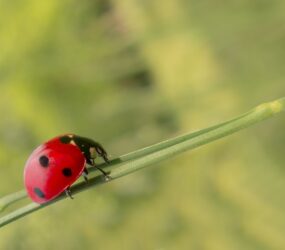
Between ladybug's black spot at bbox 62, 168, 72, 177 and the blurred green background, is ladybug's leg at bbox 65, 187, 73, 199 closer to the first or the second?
ladybug's black spot at bbox 62, 168, 72, 177

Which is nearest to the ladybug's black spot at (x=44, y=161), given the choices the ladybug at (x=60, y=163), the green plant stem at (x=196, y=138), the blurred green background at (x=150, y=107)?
the ladybug at (x=60, y=163)

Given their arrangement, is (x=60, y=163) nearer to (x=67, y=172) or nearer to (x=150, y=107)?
(x=67, y=172)

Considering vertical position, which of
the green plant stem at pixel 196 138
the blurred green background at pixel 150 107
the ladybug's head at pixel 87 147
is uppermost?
the green plant stem at pixel 196 138

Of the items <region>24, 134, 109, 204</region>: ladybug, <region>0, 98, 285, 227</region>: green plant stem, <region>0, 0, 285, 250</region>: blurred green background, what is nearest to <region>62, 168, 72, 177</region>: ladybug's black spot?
<region>24, 134, 109, 204</region>: ladybug

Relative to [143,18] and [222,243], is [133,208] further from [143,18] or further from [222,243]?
[143,18]

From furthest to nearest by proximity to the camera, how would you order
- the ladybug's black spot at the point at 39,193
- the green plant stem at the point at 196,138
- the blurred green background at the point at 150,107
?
the blurred green background at the point at 150,107 < the ladybug's black spot at the point at 39,193 < the green plant stem at the point at 196,138

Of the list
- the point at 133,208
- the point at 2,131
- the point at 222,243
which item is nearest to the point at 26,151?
the point at 2,131

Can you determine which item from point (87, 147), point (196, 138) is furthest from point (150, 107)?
point (196, 138)

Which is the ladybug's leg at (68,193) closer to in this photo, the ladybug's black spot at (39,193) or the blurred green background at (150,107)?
the ladybug's black spot at (39,193)
